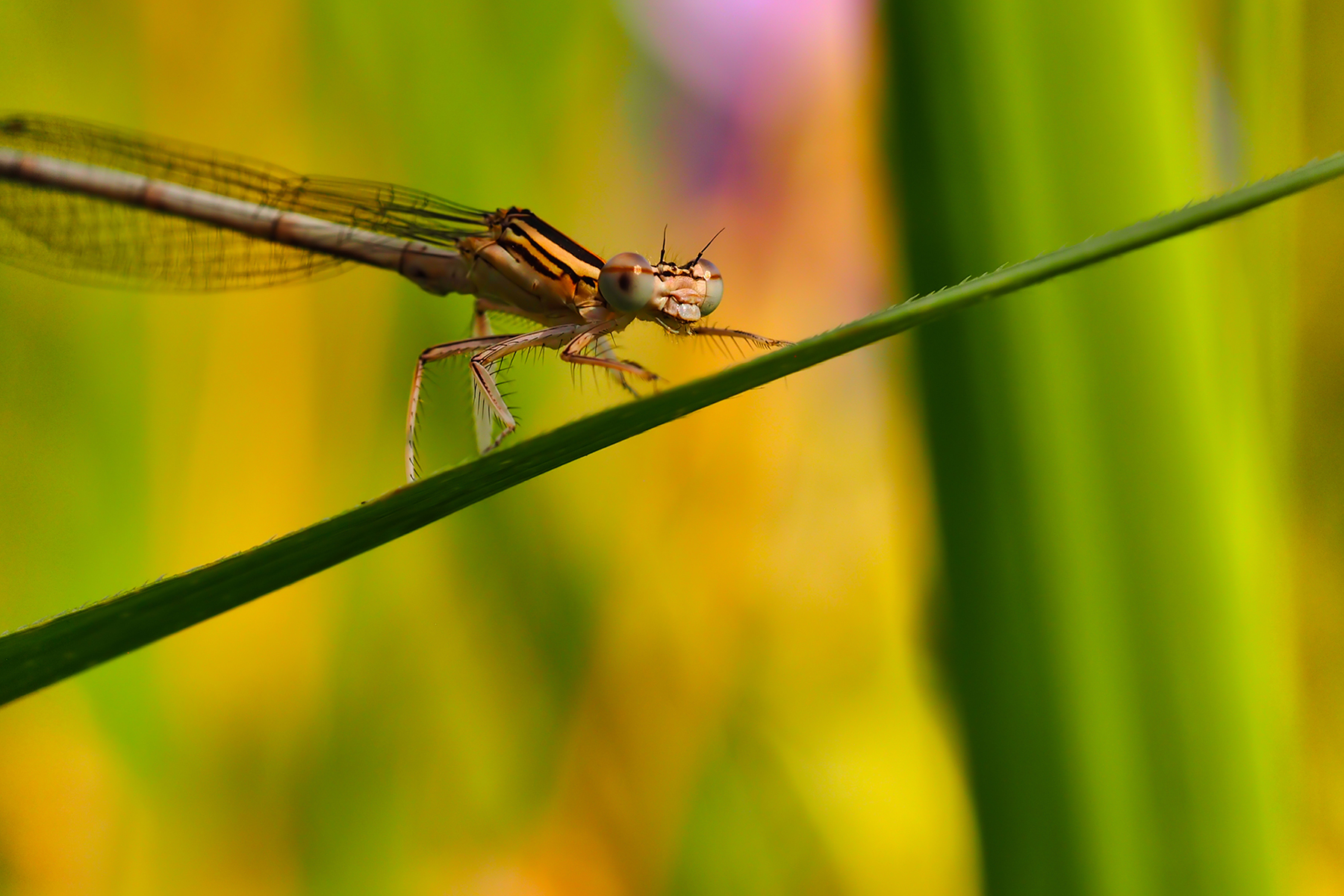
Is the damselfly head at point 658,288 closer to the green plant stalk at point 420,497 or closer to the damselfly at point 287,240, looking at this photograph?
the damselfly at point 287,240

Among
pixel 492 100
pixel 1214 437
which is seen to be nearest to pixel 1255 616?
pixel 1214 437

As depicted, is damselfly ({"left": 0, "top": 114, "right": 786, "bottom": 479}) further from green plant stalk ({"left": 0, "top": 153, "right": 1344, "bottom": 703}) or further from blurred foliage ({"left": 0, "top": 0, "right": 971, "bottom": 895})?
green plant stalk ({"left": 0, "top": 153, "right": 1344, "bottom": 703})

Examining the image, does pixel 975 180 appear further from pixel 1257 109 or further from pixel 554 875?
pixel 554 875

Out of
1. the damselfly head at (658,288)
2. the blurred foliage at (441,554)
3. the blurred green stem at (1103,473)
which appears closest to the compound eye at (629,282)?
the damselfly head at (658,288)

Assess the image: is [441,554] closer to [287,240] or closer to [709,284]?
[709,284]

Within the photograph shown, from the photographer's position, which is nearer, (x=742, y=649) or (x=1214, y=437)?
(x=1214, y=437)

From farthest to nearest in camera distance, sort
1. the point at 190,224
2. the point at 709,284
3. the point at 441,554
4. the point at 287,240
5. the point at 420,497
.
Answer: the point at 190,224
the point at 287,240
the point at 441,554
the point at 709,284
the point at 420,497

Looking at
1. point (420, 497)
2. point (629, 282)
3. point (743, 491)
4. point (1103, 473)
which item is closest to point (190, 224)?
point (629, 282)
